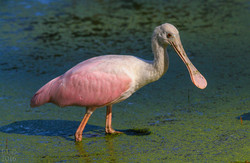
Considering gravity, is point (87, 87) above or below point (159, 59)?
below

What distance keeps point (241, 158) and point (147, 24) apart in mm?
5809

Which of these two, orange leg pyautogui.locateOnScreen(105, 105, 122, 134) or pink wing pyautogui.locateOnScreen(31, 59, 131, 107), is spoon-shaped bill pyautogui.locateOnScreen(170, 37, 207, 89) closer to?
pink wing pyautogui.locateOnScreen(31, 59, 131, 107)

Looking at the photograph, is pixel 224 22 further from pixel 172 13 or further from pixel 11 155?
pixel 11 155

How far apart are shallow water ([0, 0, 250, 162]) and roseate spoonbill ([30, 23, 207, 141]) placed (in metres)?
0.47

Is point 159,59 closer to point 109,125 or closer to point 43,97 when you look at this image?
point 109,125

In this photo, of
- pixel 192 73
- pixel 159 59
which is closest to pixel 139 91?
pixel 192 73

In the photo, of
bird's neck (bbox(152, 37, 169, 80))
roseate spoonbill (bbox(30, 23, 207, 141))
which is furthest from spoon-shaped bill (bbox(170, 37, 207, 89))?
bird's neck (bbox(152, 37, 169, 80))

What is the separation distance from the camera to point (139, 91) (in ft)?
22.1

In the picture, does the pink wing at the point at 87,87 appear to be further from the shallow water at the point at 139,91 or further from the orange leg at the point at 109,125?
the shallow water at the point at 139,91

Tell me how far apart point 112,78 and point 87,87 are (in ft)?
1.02

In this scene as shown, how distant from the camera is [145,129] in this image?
18.0 ft

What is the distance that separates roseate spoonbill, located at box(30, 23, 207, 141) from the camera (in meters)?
5.04

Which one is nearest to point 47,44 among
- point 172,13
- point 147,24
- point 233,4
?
point 147,24

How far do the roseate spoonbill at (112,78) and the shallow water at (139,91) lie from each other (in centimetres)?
47
